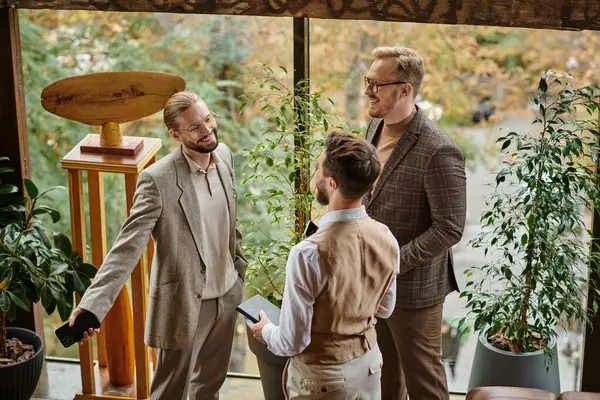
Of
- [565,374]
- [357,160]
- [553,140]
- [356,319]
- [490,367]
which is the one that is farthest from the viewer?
[565,374]

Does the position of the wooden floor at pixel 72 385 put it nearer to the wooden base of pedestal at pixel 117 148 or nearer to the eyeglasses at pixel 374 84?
the wooden base of pedestal at pixel 117 148

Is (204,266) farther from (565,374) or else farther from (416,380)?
(565,374)

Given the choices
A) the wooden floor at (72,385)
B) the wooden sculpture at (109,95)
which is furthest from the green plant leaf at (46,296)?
the wooden sculpture at (109,95)

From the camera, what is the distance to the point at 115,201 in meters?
4.93

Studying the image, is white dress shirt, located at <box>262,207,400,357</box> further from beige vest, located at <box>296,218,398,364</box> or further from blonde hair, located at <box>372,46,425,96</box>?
blonde hair, located at <box>372,46,425,96</box>

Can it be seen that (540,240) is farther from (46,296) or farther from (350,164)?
(46,296)

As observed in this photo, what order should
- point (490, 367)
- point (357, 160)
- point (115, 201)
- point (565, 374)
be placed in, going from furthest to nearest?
point (115, 201) → point (565, 374) → point (490, 367) → point (357, 160)

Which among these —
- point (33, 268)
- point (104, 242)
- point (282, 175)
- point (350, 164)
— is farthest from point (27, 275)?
point (350, 164)

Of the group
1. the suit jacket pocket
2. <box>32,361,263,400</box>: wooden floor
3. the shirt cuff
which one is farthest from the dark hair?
<box>32,361,263,400</box>: wooden floor

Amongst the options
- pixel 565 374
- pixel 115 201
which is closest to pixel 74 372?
pixel 115 201

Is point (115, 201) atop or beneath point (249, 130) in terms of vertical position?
beneath

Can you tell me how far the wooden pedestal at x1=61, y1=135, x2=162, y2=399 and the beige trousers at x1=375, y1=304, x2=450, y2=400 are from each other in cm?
112

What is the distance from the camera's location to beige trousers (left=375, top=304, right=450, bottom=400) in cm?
379

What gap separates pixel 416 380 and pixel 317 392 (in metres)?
0.91
